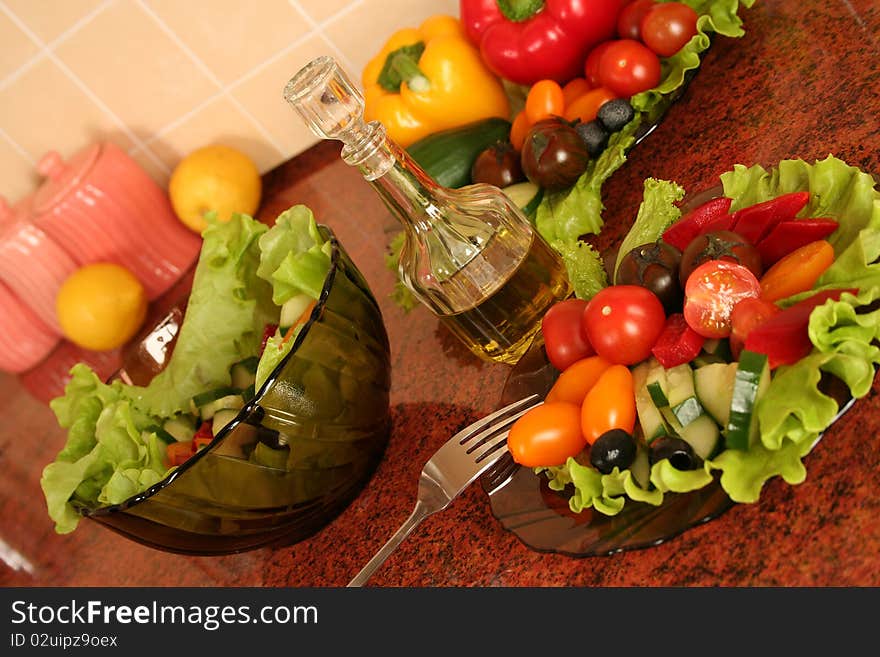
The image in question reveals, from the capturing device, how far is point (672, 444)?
694 mm

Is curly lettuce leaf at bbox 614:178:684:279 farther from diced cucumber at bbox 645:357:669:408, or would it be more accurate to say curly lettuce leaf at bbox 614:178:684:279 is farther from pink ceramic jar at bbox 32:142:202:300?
pink ceramic jar at bbox 32:142:202:300

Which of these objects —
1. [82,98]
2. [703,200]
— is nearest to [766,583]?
[703,200]

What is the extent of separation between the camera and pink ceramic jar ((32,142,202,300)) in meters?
1.59

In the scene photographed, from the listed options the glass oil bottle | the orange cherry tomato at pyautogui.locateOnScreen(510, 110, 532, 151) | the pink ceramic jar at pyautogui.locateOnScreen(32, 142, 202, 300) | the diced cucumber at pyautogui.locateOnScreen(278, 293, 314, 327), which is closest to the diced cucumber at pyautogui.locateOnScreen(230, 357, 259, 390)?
the diced cucumber at pyautogui.locateOnScreen(278, 293, 314, 327)

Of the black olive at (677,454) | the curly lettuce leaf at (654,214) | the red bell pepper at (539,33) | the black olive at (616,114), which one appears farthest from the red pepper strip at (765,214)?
the red bell pepper at (539,33)

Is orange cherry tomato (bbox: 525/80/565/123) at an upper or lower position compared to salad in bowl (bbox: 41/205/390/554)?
lower

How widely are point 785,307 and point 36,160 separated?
145 cm

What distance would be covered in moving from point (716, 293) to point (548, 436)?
0.19 metres

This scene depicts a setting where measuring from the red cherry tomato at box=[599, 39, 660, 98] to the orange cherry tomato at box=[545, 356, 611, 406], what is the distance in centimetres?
46

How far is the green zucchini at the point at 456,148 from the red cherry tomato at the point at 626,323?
0.47m

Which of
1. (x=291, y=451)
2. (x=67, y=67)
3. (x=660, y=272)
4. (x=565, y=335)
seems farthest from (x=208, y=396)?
(x=67, y=67)

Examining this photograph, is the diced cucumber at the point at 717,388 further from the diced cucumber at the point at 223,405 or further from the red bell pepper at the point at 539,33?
the red bell pepper at the point at 539,33

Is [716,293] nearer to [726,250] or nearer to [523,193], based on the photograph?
[726,250]

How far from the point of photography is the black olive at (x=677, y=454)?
69 centimetres
